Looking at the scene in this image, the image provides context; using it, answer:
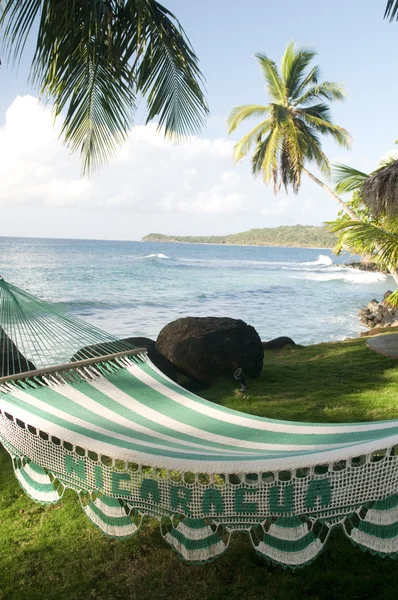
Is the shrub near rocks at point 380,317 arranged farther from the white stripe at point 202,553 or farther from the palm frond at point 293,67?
the white stripe at point 202,553

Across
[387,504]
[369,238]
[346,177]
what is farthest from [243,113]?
[387,504]

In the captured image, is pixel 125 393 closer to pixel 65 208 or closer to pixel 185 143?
pixel 185 143

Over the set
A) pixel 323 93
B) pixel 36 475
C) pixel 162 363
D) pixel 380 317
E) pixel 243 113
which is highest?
pixel 323 93

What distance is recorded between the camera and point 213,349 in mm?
4098

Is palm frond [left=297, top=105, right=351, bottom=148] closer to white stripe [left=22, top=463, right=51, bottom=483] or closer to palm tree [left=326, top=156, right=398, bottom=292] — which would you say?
palm tree [left=326, top=156, right=398, bottom=292]

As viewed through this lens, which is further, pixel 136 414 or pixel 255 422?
pixel 136 414

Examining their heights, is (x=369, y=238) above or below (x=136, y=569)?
above

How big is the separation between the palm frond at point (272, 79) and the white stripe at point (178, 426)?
32.0 ft

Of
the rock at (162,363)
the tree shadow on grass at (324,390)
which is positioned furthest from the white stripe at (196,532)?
the rock at (162,363)

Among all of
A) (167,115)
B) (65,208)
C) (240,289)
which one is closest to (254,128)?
(167,115)

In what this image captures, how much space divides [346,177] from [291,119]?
12.9 ft

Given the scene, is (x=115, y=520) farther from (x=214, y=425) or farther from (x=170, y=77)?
(x=170, y=77)

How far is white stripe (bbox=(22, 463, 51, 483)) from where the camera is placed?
1.86m

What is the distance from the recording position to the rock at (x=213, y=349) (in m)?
4.07
